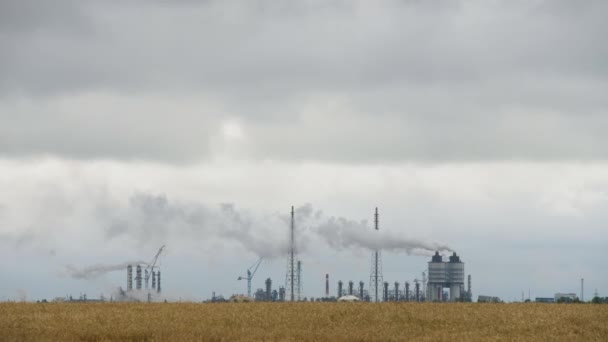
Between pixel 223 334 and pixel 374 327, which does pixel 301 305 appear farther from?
pixel 223 334

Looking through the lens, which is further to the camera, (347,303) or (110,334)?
(347,303)

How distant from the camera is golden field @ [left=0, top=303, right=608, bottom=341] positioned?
47188 millimetres

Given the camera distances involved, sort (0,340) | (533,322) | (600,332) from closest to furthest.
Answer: (0,340), (600,332), (533,322)

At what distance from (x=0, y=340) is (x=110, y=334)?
6460mm

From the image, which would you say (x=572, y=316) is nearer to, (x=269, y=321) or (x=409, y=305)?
(x=409, y=305)

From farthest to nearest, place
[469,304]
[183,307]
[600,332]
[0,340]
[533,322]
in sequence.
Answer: [469,304] < [183,307] < [533,322] < [600,332] < [0,340]

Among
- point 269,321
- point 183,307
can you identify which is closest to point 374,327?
point 269,321

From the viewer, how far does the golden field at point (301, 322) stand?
4719 centimetres

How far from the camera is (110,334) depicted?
47.7m

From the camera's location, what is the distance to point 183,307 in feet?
201

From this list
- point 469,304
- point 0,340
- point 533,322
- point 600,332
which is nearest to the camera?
point 0,340

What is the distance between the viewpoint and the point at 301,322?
2116 inches

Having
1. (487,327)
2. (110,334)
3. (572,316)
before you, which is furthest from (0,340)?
(572,316)

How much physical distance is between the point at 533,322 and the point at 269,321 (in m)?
14.2
